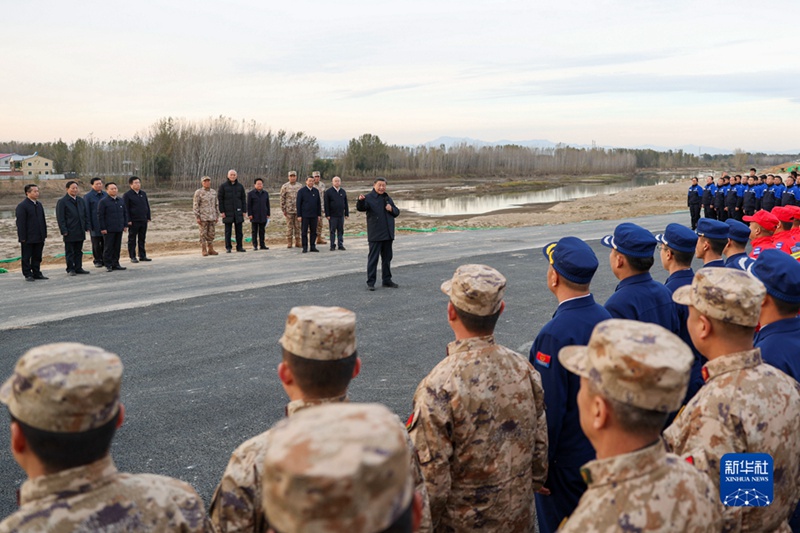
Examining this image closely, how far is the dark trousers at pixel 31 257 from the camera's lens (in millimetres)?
12969

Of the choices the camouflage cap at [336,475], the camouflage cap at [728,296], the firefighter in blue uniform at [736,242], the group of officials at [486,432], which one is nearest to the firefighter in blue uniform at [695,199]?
the firefighter in blue uniform at [736,242]

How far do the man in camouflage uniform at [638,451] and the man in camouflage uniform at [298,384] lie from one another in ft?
2.79

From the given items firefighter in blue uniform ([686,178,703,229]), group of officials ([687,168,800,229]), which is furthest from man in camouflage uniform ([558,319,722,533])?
firefighter in blue uniform ([686,178,703,229])

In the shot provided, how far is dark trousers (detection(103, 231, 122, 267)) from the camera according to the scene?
13836mm

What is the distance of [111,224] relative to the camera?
1388 cm

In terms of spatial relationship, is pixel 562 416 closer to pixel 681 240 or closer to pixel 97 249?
pixel 681 240

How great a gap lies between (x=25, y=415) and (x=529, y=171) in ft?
375

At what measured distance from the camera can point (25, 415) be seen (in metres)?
1.80

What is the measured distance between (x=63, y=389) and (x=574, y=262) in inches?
111

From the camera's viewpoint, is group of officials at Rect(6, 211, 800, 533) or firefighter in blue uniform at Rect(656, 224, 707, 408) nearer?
group of officials at Rect(6, 211, 800, 533)

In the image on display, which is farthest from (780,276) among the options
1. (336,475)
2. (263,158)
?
(263,158)

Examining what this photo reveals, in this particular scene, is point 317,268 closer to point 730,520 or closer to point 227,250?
point 227,250

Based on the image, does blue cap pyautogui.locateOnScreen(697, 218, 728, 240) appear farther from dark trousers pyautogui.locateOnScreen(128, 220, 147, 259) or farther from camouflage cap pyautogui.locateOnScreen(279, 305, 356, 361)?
dark trousers pyautogui.locateOnScreen(128, 220, 147, 259)

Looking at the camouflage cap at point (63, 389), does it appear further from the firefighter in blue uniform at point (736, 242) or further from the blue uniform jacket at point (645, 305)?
the firefighter in blue uniform at point (736, 242)
